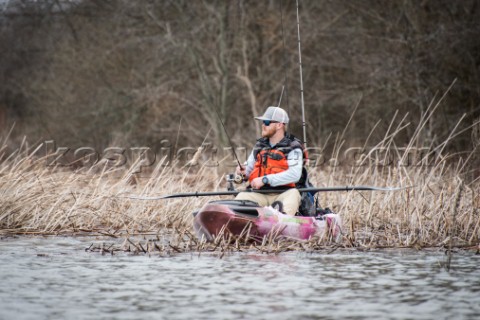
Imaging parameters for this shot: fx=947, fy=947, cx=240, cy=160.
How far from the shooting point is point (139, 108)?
77.1 ft

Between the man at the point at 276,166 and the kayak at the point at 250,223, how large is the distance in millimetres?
226

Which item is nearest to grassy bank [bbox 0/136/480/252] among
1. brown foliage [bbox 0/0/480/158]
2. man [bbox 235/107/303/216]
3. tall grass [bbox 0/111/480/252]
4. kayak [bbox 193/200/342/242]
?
tall grass [bbox 0/111/480/252]

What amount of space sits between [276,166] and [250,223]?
0.87 meters

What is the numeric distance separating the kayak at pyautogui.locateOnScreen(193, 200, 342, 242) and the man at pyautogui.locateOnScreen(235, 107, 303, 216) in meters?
0.23

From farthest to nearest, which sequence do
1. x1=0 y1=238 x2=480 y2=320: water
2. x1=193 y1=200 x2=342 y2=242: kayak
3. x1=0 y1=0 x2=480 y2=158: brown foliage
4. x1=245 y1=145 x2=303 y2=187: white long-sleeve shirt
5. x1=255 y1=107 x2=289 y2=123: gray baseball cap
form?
x1=0 y1=0 x2=480 y2=158: brown foliage < x1=255 y1=107 x2=289 y2=123: gray baseball cap < x1=245 y1=145 x2=303 y2=187: white long-sleeve shirt < x1=193 y1=200 x2=342 y2=242: kayak < x1=0 y1=238 x2=480 y2=320: water

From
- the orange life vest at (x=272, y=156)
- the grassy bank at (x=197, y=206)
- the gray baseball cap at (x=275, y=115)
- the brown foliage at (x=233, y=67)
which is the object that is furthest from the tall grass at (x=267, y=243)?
the brown foliage at (x=233, y=67)

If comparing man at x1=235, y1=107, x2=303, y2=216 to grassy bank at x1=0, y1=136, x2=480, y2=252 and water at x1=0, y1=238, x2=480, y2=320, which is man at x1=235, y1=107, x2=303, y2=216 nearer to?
grassy bank at x1=0, y1=136, x2=480, y2=252

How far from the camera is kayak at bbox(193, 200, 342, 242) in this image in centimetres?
920

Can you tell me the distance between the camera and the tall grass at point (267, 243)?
9.56 metres

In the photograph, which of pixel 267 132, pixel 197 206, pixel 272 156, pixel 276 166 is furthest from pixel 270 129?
pixel 197 206

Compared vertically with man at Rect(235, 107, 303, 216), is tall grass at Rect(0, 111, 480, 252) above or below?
below

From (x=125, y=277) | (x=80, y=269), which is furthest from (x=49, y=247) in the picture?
(x=125, y=277)

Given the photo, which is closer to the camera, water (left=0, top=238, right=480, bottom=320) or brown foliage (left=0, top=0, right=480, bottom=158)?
water (left=0, top=238, right=480, bottom=320)

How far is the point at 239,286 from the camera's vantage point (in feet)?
22.9
